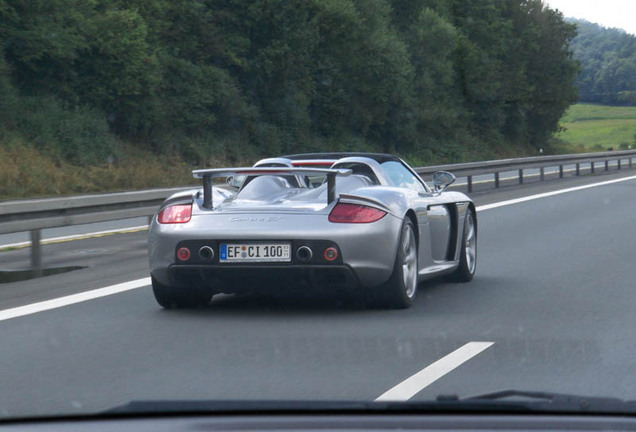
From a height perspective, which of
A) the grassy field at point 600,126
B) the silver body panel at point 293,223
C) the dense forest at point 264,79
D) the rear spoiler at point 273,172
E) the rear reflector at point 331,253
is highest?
the dense forest at point 264,79

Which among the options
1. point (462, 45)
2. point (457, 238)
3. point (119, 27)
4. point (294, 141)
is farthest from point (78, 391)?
point (462, 45)

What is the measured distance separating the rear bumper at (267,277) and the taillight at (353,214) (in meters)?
0.35

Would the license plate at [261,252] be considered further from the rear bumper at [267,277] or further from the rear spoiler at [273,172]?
the rear spoiler at [273,172]

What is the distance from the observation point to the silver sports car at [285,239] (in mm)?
8203

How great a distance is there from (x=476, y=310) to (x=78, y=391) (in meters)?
3.82

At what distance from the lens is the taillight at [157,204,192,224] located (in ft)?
28.0

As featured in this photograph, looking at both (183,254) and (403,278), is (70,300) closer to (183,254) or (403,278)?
(183,254)

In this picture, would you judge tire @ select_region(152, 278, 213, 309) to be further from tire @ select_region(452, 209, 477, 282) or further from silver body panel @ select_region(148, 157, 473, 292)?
tire @ select_region(452, 209, 477, 282)

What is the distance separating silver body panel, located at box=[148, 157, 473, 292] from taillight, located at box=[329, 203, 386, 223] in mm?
33

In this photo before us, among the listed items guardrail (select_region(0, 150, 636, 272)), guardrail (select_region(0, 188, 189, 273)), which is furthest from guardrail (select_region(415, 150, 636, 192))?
guardrail (select_region(0, 188, 189, 273))

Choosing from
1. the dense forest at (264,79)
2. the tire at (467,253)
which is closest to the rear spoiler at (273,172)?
the tire at (467,253)

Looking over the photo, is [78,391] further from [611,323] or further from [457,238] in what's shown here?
[457,238]

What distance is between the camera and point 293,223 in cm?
826

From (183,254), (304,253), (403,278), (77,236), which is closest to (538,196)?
(77,236)
